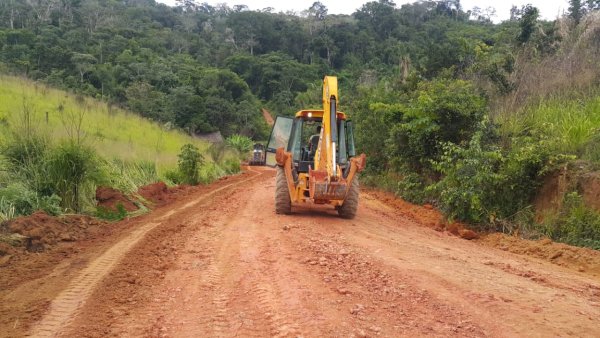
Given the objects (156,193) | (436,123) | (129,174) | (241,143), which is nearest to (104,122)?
(129,174)

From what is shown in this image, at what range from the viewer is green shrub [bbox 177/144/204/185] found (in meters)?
17.4

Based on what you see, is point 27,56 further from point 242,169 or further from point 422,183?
point 422,183

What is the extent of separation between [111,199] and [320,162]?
425 centimetres

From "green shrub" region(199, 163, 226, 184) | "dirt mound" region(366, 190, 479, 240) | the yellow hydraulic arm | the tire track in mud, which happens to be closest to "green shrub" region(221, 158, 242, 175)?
"green shrub" region(199, 163, 226, 184)

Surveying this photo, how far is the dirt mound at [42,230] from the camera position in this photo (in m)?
6.94

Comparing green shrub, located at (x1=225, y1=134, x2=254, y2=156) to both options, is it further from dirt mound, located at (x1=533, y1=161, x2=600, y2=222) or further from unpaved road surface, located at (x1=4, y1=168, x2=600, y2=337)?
unpaved road surface, located at (x1=4, y1=168, x2=600, y2=337)

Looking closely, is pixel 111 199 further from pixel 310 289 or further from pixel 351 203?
pixel 310 289

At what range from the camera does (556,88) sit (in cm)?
1371

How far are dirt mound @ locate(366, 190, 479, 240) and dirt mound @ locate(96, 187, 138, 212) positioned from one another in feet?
20.7

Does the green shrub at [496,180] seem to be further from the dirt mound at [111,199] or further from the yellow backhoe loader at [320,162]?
the dirt mound at [111,199]

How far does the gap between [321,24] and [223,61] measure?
85.3 ft

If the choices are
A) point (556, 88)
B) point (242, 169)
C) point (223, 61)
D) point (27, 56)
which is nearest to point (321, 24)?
point (223, 61)

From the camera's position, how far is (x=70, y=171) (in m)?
9.20

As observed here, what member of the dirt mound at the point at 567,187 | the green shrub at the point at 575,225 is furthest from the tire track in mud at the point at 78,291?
the dirt mound at the point at 567,187
